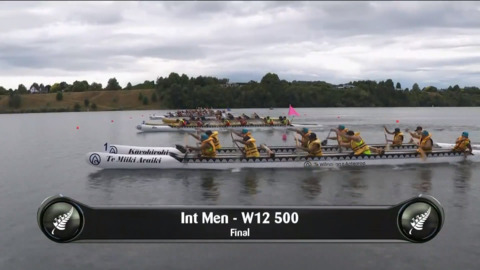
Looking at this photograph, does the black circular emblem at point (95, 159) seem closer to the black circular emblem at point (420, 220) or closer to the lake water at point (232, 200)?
the lake water at point (232, 200)

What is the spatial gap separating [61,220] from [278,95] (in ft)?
550

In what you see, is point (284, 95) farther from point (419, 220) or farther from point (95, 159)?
point (419, 220)

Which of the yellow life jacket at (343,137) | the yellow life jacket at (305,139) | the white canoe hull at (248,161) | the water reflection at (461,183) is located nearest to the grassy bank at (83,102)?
the white canoe hull at (248,161)

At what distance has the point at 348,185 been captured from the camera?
21969mm

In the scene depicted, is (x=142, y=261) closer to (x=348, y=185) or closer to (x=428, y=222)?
(x=428, y=222)

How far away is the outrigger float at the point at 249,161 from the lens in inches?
976

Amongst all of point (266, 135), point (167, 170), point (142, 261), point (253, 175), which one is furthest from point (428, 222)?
point (266, 135)

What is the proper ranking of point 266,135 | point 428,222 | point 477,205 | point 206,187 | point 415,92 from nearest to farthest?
point 428,222 → point 477,205 → point 206,187 → point 266,135 → point 415,92

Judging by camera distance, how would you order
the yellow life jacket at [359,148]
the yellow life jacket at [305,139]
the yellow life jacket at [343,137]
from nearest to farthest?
the yellow life jacket at [359,148]
the yellow life jacket at [305,139]
the yellow life jacket at [343,137]

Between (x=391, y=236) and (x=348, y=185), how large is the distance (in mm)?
18143

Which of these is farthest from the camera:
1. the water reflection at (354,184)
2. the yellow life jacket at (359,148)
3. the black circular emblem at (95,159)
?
the black circular emblem at (95,159)

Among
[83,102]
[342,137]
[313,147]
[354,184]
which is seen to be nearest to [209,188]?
[313,147]

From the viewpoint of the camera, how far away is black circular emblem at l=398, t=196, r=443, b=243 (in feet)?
13.8

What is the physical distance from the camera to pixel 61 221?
14.1 feet
